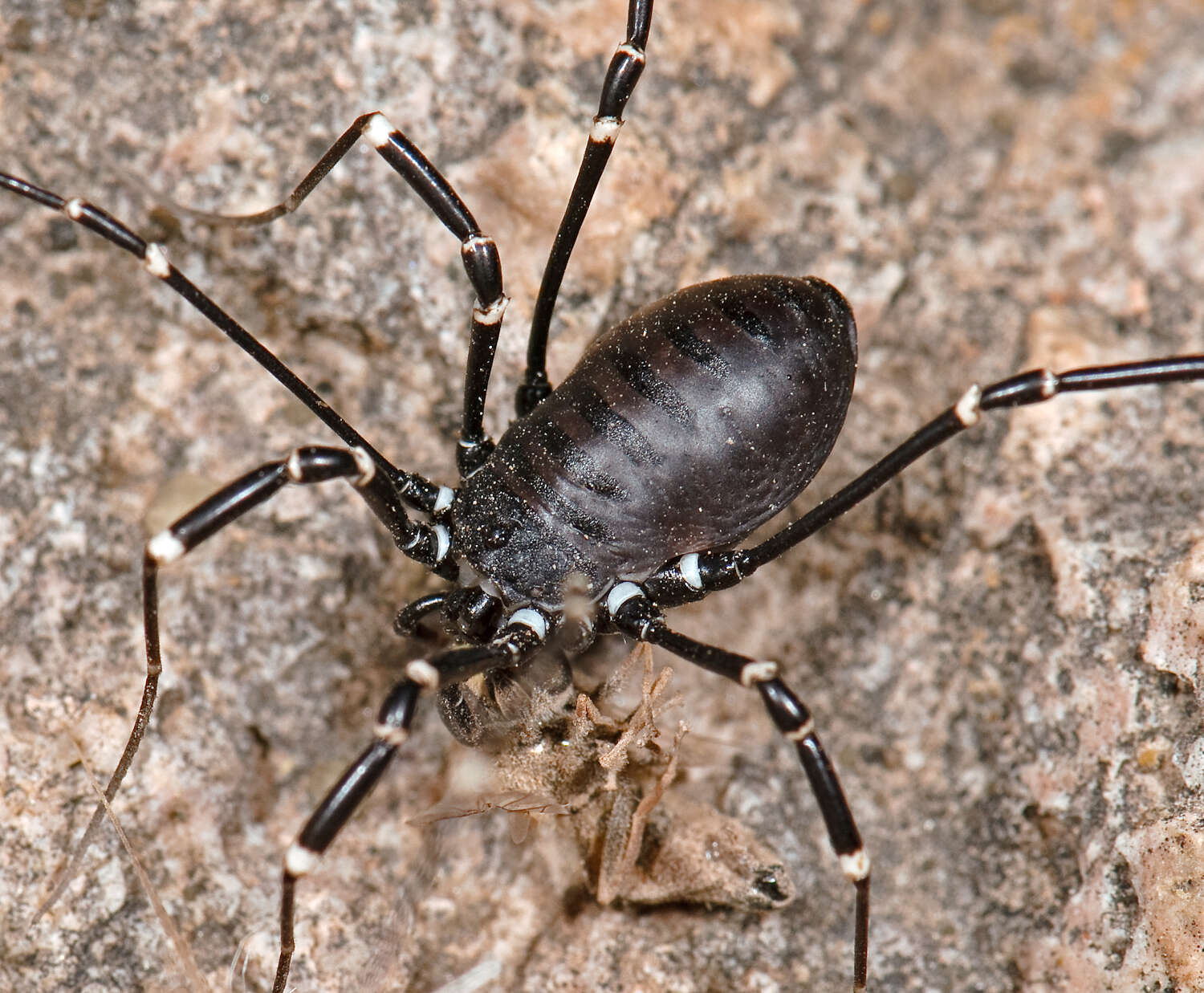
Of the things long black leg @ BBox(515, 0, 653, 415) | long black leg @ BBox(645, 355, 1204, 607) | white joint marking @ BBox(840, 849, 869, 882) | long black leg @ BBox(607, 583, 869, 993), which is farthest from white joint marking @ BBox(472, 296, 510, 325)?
white joint marking @ BBox(840, 849, 869, 882)

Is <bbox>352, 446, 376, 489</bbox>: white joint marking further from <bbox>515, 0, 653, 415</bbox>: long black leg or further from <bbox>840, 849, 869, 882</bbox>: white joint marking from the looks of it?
<bbox>840, 849, 869, 882</bbox>: white joint marking

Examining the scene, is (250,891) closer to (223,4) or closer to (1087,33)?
(223,4)

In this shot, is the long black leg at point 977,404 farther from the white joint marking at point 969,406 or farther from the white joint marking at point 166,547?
the white joint marking at point 166,547

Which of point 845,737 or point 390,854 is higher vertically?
point 845,737

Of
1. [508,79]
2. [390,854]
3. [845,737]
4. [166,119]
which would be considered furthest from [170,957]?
[508,79]

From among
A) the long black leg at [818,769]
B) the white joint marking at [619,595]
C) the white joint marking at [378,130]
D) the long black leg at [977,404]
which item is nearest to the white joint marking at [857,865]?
the long black leg at [818,769]

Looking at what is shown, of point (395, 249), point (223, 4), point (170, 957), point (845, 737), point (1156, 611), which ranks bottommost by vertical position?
point (170, 957)

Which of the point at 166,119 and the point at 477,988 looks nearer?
the point at 477,988
